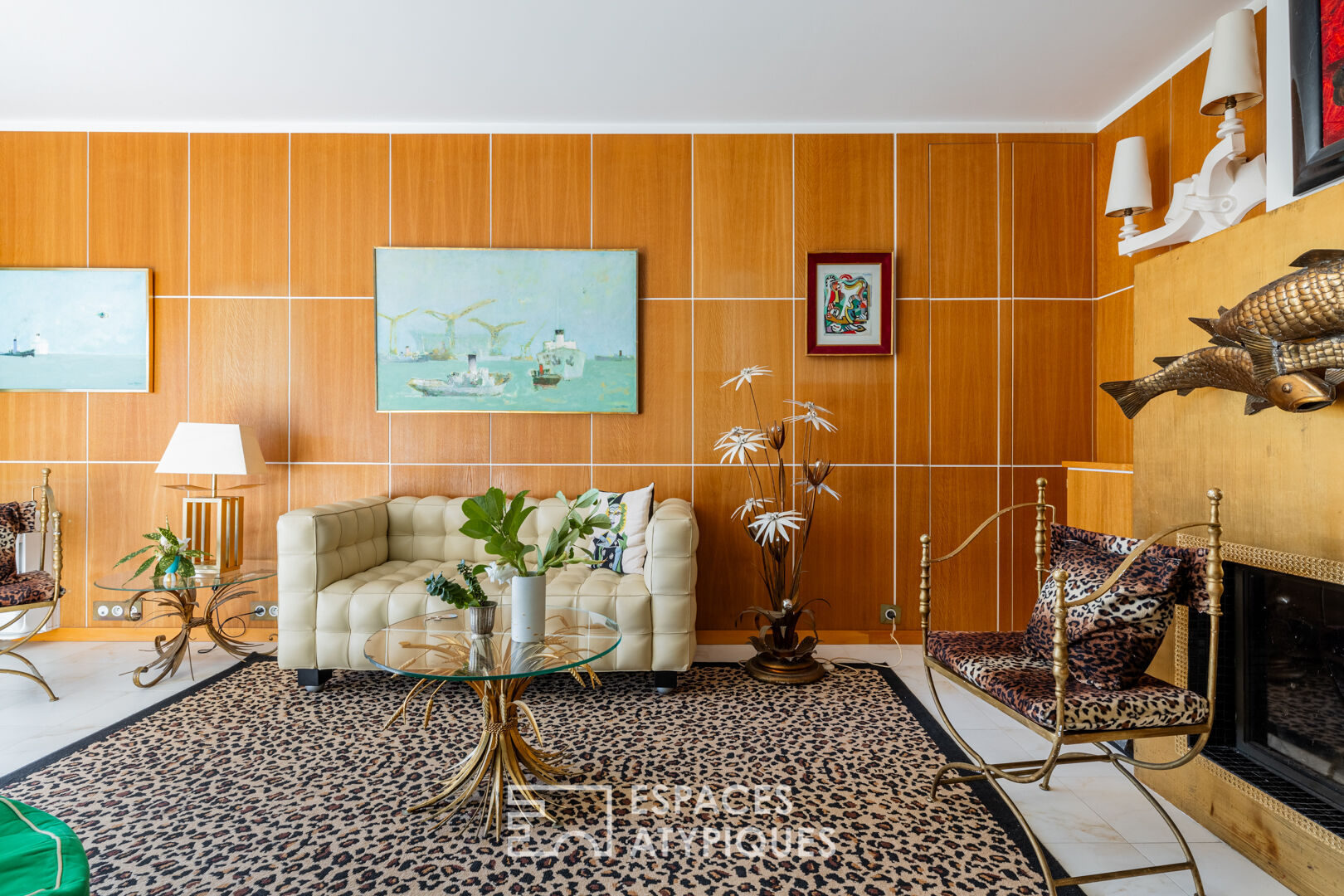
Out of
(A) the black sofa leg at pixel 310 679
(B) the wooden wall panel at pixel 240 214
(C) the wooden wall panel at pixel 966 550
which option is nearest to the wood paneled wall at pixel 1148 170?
(C) the wooden wall panel at pixel 966 550

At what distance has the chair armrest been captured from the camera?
318 centimetres

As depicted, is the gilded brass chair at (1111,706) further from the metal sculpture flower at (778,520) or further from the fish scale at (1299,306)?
the metal sculpture flower at (778,520)

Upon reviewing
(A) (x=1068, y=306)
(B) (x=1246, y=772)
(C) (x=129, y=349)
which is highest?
(A) (x=1068, y=306)

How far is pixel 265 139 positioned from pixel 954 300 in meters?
4.23

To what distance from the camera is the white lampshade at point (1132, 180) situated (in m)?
3.36

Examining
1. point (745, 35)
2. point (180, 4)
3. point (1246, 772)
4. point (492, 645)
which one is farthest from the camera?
point (745, 35)

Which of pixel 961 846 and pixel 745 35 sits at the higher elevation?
pixel 745 35

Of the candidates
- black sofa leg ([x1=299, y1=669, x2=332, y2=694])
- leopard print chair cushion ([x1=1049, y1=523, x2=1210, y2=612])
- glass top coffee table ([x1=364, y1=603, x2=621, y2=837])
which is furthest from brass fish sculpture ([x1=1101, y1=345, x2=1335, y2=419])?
black sofa leg ([x1=299, y1=669, x2=332, y2=694])

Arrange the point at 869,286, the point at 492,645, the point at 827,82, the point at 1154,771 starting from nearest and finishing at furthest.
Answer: the point at 492,645
the point at 1154,771
the point at 827,82
the point at 869,286

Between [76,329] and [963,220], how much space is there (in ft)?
17.5

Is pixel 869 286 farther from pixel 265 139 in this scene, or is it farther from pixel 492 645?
pixel 265 139

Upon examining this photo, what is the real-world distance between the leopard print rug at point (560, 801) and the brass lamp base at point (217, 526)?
2.61 ft

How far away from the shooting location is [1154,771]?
7.95ft

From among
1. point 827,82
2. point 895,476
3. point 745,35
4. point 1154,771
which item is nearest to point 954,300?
point 895,476
